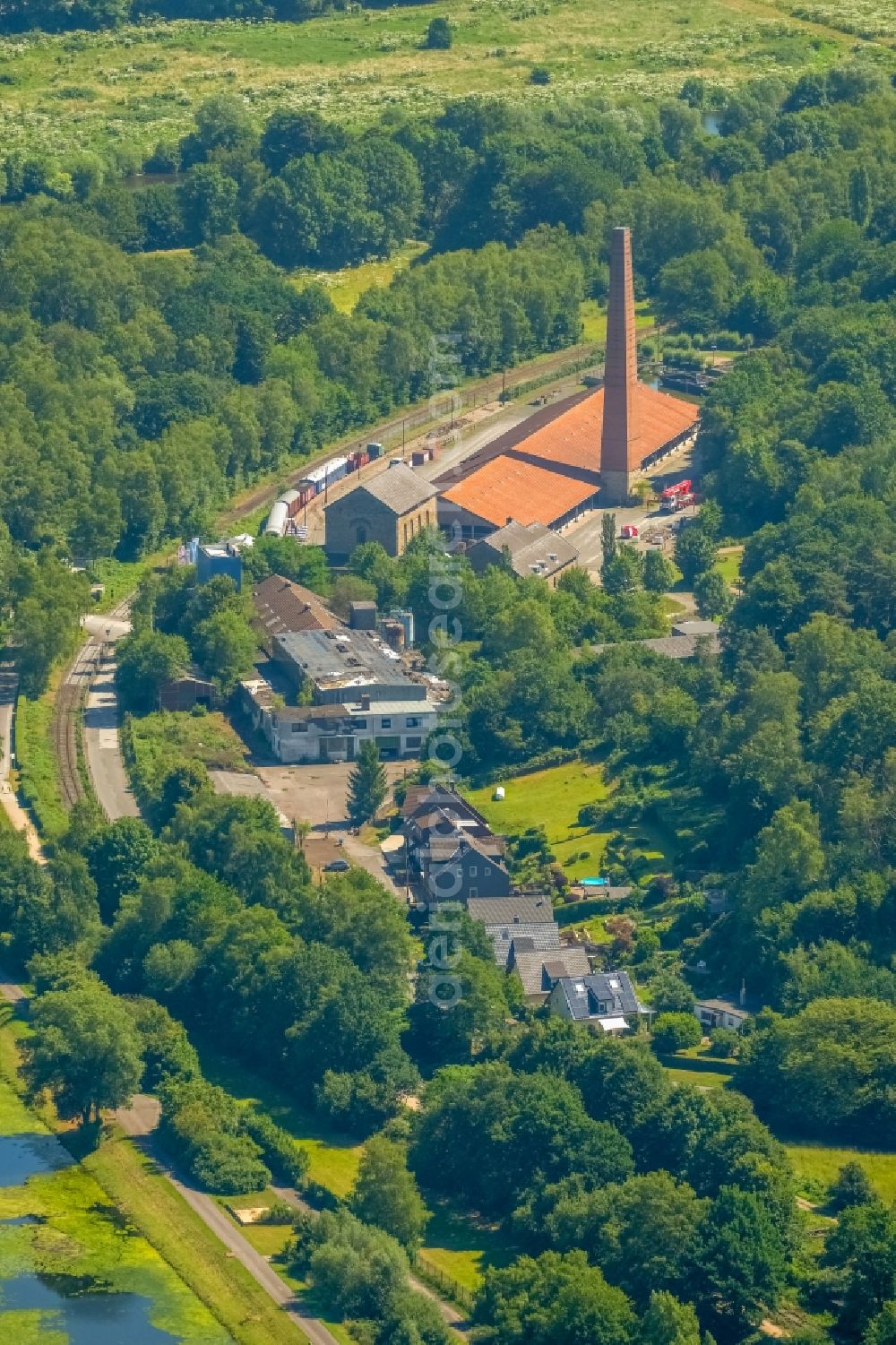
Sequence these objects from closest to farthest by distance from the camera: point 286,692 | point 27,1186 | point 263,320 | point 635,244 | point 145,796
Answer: point 27,1186 < point 145,796 < point 286,692 < point 263,320 < point 635,244

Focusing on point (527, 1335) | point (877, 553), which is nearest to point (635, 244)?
point (877, 553)

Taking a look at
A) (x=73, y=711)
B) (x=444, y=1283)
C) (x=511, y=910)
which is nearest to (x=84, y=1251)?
(x=444, y=1283)

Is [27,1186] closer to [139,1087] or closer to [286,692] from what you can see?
[139,1087]

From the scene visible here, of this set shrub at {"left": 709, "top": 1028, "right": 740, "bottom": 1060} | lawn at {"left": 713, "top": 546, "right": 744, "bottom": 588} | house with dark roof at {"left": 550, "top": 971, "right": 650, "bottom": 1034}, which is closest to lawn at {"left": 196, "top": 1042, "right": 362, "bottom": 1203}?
house with dark roof at {"left": 550, "top": 971, "right": 650, "bottom": 1034}

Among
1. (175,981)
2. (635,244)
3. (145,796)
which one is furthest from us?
(635,244)

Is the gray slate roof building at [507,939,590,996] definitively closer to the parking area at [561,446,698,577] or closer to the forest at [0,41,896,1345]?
the forest at [0,41,896,1345]

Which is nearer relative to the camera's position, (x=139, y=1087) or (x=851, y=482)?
(x=139, y=1087)
